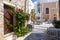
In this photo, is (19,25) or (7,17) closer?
(7,17)

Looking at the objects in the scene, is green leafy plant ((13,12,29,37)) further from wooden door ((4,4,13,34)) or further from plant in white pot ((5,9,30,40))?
wooden door ((4,4,13,34))

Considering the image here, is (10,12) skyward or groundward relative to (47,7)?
groundward

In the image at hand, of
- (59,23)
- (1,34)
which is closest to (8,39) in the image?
(1,34)

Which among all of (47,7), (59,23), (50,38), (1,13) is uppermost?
(47,7)

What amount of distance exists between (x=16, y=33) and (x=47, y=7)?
33305mm

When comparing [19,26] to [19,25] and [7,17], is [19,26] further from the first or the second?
[7,17]

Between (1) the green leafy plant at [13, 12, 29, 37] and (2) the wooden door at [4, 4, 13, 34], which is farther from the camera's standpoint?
(1) the green leafy plant at [13, 12, 29, 37]

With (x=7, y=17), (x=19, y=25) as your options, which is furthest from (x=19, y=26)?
(x=7, y=17)

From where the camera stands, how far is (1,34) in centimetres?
626

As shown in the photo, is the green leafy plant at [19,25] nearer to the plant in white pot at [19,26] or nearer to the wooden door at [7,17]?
the plant in white pot at [19,26]

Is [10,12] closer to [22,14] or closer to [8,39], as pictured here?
[22,14]

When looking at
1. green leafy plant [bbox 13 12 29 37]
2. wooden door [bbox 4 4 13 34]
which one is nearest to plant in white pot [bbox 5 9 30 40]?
green leafy plant [bbox 13 12 29 37]

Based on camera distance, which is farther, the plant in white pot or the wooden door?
the plant in white pot

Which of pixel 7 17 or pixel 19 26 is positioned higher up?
pixel 7 17
